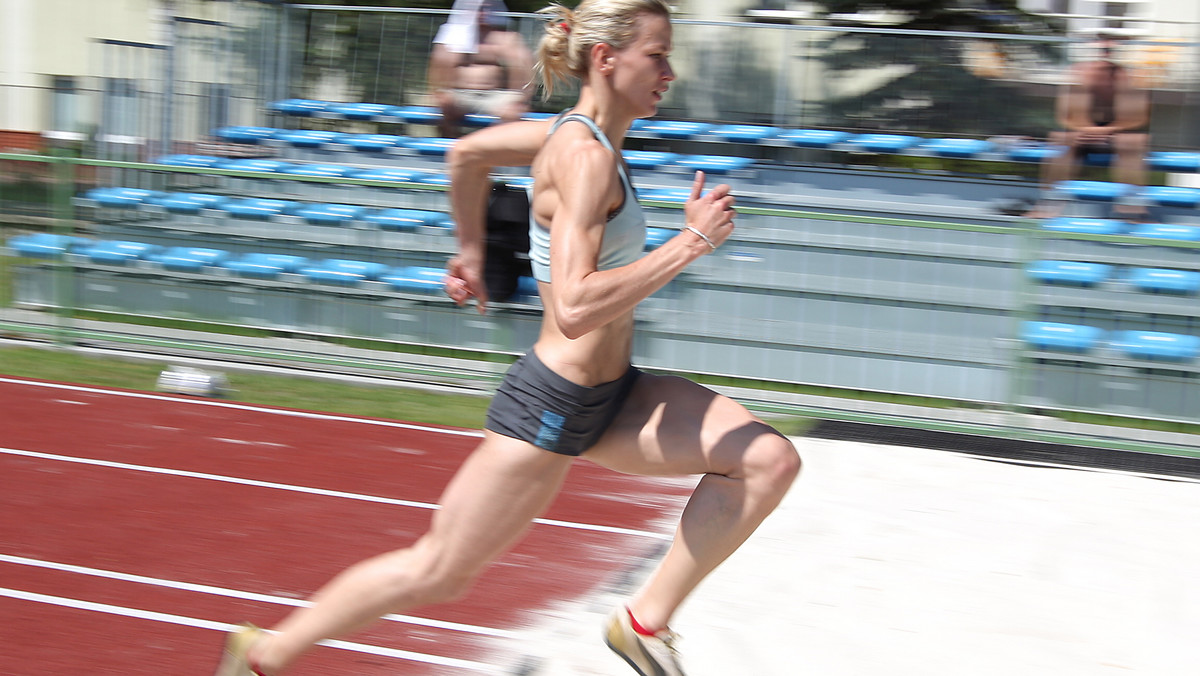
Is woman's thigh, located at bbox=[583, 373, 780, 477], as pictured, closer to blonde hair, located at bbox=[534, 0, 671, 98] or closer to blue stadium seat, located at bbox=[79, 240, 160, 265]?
blonde hair, located at bbox=[534, 0, 671, 98]

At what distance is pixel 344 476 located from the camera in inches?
238

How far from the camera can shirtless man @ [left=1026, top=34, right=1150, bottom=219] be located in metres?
9.32

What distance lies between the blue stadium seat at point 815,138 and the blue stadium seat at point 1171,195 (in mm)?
2690

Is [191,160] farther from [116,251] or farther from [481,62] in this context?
[481,62]

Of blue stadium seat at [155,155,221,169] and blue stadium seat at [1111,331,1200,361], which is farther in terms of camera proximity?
blue stadium seat at [155,155,221,169]

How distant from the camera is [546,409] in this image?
2.85 meters

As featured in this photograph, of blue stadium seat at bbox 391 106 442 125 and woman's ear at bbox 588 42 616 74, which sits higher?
woman's ear at bbox 588 42 616 74

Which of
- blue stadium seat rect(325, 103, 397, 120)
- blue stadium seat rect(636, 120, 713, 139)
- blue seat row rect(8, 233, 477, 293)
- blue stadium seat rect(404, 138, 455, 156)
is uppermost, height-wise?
blue stadium seat rect(636, 120, 713, 139)

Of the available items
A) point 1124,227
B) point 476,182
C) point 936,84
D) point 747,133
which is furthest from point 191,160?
point 476,182

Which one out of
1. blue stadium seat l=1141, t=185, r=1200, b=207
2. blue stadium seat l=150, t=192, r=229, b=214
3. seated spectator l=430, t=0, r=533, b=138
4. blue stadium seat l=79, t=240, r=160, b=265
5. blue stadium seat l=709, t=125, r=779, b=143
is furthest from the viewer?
blue stadium seat l=709, t=125, r=779, b=143

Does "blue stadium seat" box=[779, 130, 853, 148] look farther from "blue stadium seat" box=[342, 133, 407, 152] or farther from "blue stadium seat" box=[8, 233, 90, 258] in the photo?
"blue stadium seat" box=[8, 233, 90, 258]

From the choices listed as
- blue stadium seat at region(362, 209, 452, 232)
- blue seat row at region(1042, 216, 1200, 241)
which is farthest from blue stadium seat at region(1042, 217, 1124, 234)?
blue stadium seat at region(362, 209, 452, 232)

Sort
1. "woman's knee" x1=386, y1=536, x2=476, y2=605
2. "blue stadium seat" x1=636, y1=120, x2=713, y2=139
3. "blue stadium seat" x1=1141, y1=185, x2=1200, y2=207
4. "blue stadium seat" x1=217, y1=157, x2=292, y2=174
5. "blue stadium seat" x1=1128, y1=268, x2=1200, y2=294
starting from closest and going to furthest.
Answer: "woman's knee" x1=386, y1=536, x2=476, y2=605
"blue stadium seat" x1=1128, y1=268, x2=1200, y2=294
"blue stadium seat" x1=1141, y1=185, x2=1200, y2=207
"blue stadium seat" x1=636, y1=120, x2=713, y2=139
"blue stadium seat" x1=217, y1=157, x2=292, y2=174

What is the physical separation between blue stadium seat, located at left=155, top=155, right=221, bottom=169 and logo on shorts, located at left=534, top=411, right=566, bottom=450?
9.92m
